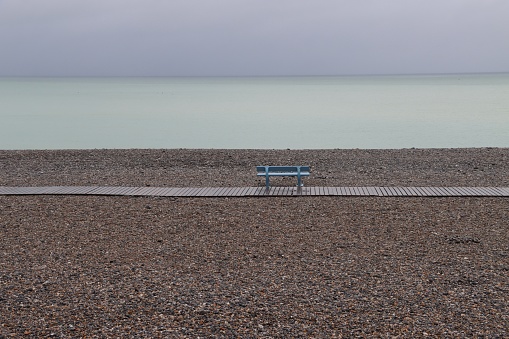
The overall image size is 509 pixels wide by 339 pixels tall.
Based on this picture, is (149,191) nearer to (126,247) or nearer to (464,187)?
(126,247)

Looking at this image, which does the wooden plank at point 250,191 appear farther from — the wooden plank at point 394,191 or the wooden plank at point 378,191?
the wooden plank at point 394,191

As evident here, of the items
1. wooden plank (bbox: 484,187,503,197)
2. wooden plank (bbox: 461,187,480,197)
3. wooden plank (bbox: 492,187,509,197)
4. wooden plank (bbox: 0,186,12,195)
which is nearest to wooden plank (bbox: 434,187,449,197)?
wooden plank (bbox: 461,187,480,197)

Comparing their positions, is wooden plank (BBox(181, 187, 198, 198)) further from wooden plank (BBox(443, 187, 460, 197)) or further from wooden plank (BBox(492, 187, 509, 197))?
wooden plank (BBox(492, 187, 509, 197))

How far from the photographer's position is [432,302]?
5.73m

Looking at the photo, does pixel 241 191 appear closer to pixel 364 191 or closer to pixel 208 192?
pixel 208 192

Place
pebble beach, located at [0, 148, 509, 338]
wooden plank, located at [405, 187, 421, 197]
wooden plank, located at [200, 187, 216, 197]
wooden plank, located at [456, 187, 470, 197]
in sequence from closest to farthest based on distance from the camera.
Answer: pebble beach, located at [0, 148, 509, 338] → wooden plank, located at [456, 187, 470, 197] → wooden plank, located at [405, 187, 421, 197] → wooden plank, located at [200, 187, 216, 197]

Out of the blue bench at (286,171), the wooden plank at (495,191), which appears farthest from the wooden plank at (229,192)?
the wooden plank at (495,191)

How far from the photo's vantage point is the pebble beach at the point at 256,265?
533cm

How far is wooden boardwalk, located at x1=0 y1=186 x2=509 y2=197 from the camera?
35.0 feet

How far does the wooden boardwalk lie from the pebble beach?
1.05 ft

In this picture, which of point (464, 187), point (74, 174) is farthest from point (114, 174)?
point (464, 187)

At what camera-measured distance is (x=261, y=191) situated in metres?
11.1

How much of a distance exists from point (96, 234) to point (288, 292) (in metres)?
3.29

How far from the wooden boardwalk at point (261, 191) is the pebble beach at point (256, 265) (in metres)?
0.32
